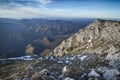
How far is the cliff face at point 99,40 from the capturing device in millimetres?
102625

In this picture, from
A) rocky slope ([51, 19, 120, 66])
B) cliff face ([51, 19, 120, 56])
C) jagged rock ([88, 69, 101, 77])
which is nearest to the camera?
jagged rock ([88, 69, 101, 77])

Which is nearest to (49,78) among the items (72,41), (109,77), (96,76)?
(96,76)

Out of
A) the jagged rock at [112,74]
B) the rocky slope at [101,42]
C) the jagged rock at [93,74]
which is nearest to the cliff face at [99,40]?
the rocky slope at [101,42]

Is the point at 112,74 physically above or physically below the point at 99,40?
below

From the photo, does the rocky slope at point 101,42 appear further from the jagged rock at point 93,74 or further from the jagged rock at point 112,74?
the jagged rock at point 93,74

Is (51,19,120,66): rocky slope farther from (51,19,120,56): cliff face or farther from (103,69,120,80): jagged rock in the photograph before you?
(103,69,120,80): jagged rock

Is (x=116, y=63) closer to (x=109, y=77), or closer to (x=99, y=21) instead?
(x=109, y=77)

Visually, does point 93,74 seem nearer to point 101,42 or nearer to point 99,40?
point 101,42

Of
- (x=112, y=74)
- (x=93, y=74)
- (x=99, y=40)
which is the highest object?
(x=99, y=40)

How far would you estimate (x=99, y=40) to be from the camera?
130 meters

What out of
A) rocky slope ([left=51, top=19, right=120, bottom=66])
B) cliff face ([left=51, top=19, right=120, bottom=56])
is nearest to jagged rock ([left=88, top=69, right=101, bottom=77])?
rocky slope ([left=51, top=19, right=120, bottom=66])

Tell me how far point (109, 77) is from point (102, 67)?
10025 millimetres

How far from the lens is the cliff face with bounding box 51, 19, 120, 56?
103 meters

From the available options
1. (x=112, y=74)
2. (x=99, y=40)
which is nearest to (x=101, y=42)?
(x=99, y=40)
